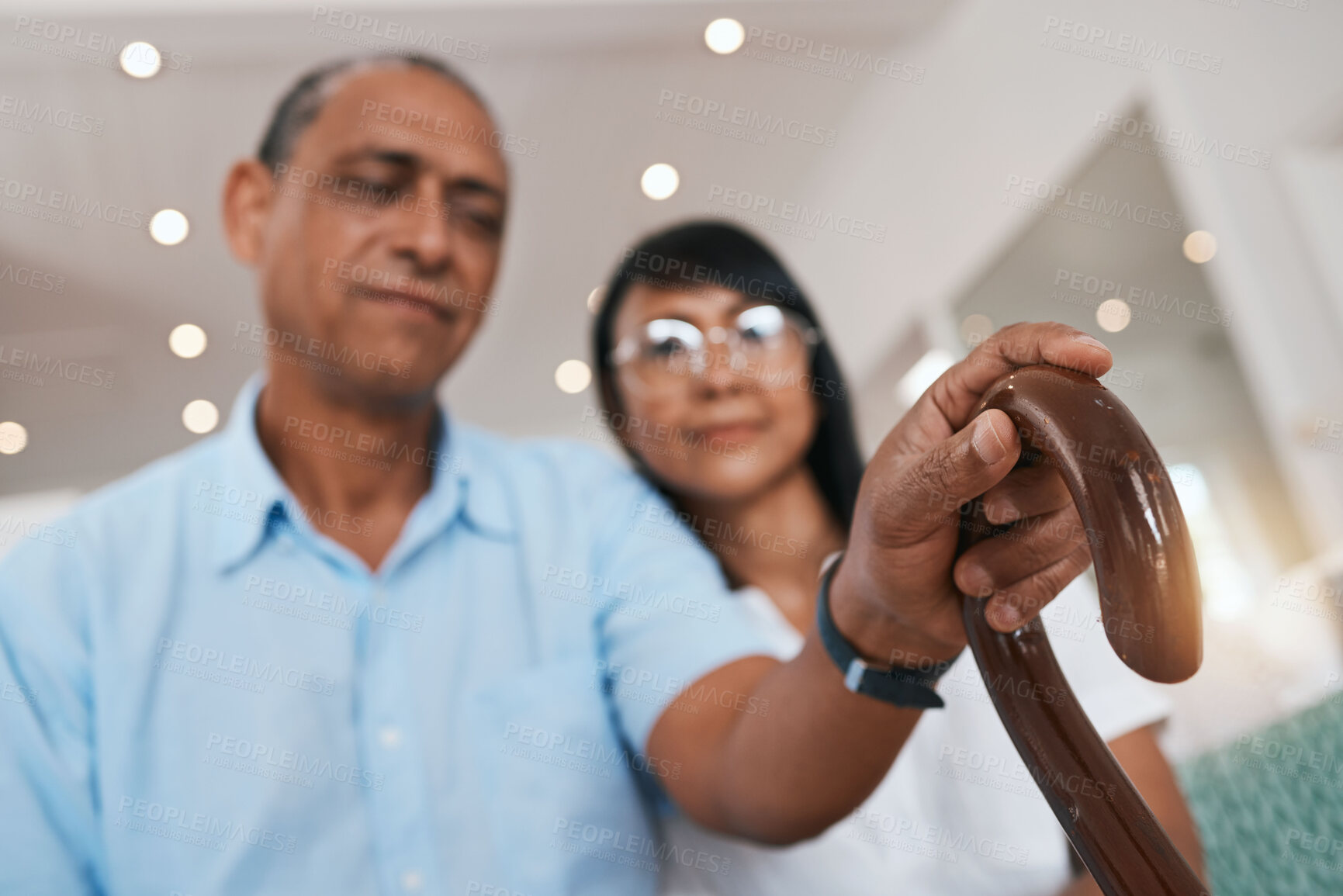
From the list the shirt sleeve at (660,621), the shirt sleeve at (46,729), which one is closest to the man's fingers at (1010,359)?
the shirt sleeve at (660,621)

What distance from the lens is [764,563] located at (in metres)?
1.12

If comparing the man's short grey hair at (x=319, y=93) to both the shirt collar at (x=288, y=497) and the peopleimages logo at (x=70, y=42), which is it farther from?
the peopleimages logo at (x=70, y=42)

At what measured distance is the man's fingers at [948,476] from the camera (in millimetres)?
342

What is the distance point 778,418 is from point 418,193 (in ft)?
1.83

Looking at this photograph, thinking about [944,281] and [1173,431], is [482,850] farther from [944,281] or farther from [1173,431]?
[944,281]

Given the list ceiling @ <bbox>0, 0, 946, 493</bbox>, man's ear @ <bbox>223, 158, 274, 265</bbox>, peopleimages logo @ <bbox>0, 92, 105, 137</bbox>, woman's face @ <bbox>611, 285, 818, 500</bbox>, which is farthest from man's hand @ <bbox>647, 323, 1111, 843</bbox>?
peopleimages logo @ <bbox>0, 92, 105, 137</bbox>

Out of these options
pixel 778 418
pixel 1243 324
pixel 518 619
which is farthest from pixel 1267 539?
pixel 518 619

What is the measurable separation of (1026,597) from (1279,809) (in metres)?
0.44

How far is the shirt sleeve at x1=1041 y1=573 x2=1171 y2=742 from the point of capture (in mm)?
890

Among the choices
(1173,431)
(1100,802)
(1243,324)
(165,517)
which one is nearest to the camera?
(1100,802)

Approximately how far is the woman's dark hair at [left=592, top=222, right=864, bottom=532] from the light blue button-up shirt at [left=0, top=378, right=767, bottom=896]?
291 mm

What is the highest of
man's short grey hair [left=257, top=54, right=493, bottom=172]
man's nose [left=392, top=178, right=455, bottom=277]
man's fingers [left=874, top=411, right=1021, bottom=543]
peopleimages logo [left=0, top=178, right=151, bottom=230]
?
peopleimages logo [left=0, top=178, right=151, bottom=230]

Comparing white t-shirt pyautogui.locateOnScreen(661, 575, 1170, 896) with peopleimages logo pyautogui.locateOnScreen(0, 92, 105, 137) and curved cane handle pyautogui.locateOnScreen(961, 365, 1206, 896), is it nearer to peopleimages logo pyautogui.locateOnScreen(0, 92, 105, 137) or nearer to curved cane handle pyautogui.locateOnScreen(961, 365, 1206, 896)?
curved cane handle pyautogui.locateOnScreen(961, 365, 1206, 896)

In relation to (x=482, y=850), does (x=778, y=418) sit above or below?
above
